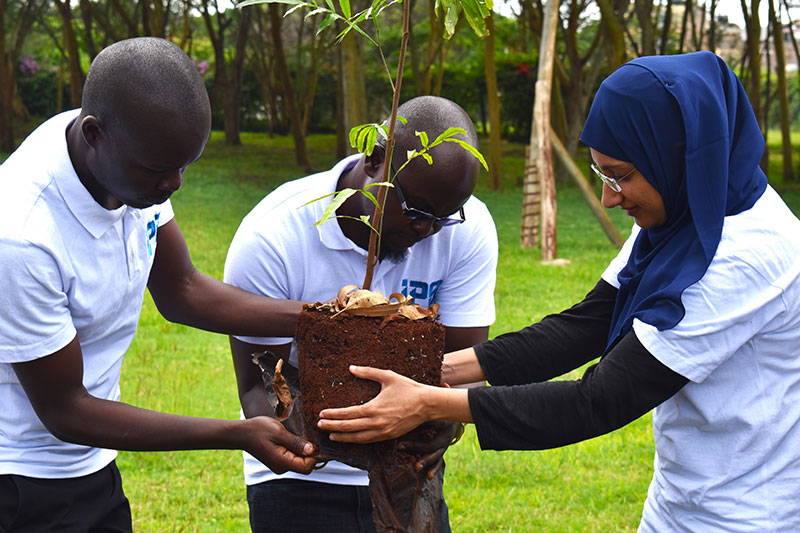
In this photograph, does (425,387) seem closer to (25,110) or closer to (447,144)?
(447,144)

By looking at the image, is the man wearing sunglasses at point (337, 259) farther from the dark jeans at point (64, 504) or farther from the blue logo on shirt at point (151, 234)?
the dark jeans at point (64, 504)

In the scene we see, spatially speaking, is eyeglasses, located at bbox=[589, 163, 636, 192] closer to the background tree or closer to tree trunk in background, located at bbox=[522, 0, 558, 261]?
tree trunk in background, located at bbox=[522, 0, 558, 261]

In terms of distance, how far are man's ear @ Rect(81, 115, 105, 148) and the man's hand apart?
34.3 inches

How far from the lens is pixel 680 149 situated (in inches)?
94.5

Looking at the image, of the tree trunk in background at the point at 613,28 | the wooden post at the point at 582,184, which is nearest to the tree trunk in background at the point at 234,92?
the tree trunk in background at the point at 613,28

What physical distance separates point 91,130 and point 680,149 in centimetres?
155

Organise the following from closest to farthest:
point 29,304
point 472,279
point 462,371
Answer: point 29,304, point 462,371, point 472,279

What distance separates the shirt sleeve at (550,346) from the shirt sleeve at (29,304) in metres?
1.31

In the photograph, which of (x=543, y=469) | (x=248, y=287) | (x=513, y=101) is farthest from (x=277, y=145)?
(x=248, y=287)

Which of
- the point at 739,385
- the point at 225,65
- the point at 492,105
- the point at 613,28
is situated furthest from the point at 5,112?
the point at 739,385

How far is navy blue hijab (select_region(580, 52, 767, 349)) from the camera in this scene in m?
2.34

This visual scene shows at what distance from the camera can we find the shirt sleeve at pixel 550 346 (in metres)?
2.97

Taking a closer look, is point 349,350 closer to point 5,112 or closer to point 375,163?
point 375,163

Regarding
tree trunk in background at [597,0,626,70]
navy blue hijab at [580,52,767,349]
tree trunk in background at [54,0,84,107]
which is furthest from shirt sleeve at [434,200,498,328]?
tree trunk in background at [54,0,84,107]
